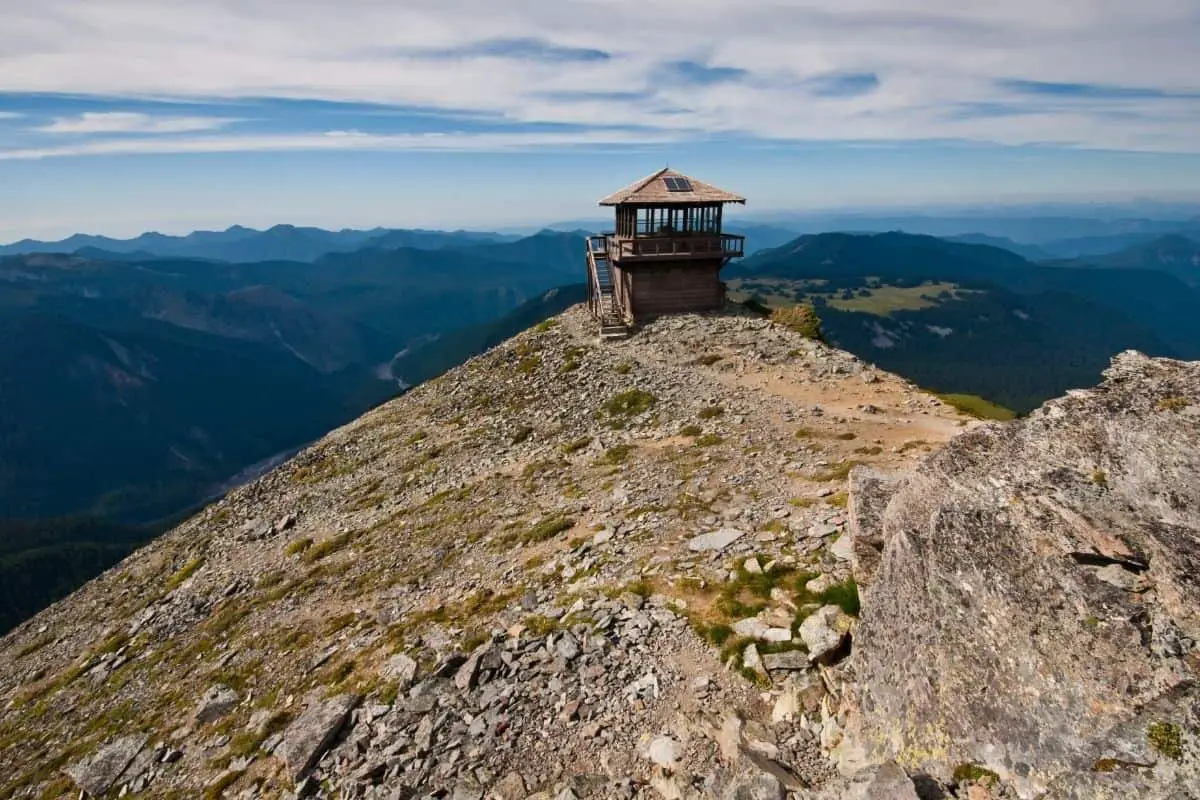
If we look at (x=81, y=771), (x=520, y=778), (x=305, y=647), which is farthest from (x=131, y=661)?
(x=520, y=778)

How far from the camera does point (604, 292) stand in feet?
185

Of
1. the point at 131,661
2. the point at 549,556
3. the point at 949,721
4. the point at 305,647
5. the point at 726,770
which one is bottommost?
the point at 131,661

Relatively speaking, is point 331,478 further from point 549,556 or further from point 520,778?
point 520,778

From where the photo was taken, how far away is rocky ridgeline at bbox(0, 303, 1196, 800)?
1009cm

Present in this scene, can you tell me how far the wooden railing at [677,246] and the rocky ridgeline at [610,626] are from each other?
11542mm

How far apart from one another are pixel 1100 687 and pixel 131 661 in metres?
36.1

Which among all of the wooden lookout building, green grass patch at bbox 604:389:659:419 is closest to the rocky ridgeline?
green grass patch at bbox 604:389:659:419

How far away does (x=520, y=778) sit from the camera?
42.7 ft

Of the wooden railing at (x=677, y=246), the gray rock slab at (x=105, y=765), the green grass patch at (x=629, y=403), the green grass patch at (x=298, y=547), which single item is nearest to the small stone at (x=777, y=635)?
the gray rock slab at (x=105, y=765)

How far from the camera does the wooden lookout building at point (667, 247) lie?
49.6m

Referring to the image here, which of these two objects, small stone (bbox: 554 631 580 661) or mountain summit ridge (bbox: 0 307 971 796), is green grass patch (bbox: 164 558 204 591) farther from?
small stone (bbox: 554 631 580 661)

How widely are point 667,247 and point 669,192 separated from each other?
423 cm

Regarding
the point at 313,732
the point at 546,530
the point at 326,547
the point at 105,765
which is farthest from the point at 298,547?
the point at 313,732

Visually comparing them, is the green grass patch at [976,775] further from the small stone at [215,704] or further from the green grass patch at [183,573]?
the green grass patch at [183,573]
